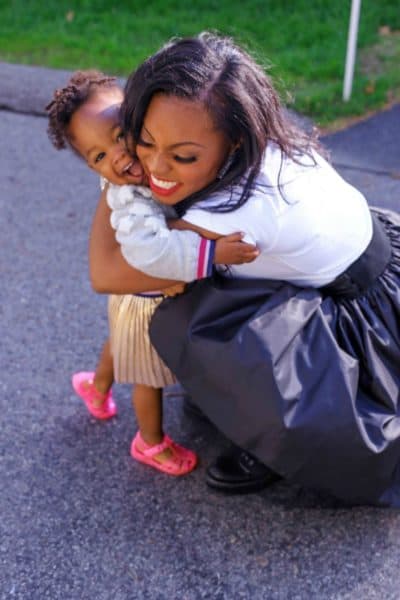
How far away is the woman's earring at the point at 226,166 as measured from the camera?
1.83 metres

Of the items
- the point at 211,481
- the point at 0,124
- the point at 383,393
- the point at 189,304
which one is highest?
the point at 189,304

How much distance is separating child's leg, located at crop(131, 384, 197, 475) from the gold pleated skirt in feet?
0.23

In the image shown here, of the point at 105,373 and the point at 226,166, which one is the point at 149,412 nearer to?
the point at 105,373

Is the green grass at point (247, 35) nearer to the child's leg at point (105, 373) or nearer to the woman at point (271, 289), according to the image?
the child's leg at point (105, 373)

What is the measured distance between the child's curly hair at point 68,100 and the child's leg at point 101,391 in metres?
0.70

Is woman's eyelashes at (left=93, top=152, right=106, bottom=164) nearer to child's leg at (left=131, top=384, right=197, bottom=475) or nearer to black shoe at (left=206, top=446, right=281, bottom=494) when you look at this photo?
child's leg at (left=131, top=384, right=197, bottom=475)

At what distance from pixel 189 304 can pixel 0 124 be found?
3.36 meters

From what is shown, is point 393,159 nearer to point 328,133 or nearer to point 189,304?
point 328,133

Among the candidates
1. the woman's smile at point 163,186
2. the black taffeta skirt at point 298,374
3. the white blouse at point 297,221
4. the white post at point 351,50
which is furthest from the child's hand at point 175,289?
the white post at point 351,50

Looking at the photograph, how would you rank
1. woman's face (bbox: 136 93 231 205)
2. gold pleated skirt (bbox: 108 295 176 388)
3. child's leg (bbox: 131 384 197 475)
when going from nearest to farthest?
woman's face (bbox: 136 93 231 205), gold pleated skirt (bbox: 108 295 176 388), child's leg (bbox: 131 384 197 475)

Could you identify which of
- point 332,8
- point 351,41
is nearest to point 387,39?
point 332,8

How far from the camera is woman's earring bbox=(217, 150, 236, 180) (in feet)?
6.01

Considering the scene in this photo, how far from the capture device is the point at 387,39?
5973mm

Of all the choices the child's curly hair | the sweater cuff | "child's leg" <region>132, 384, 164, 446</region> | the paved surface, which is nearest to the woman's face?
the sweater cuff
